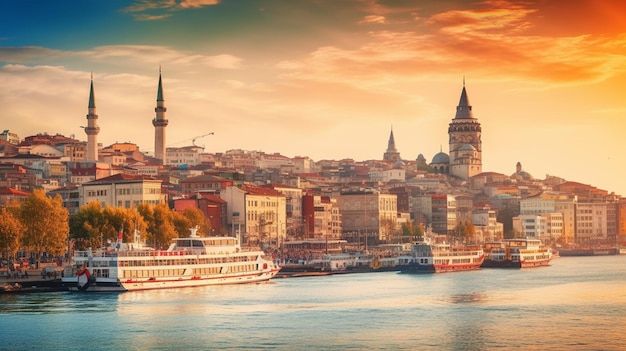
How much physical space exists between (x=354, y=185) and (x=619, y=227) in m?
28.9

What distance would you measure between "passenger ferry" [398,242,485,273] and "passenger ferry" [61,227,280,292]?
14.8 metres

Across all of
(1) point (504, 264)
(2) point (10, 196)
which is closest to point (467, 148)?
(1) point (504, 264)

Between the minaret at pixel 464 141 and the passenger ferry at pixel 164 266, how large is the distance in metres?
88.6

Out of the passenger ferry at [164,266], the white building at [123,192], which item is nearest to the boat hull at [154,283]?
the passenger ferry at [164,266]

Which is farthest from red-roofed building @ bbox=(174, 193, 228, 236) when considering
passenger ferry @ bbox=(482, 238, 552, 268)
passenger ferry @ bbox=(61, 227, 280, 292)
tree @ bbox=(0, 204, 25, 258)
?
tree @ bbox=(0, 204, 25, 258)

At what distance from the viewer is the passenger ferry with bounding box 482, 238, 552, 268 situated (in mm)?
79500

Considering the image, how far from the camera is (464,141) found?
14825cm

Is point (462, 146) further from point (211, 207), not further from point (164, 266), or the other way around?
point (164, 266)

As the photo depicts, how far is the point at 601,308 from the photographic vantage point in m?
45.0

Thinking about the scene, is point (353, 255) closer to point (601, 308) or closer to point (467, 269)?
point (467, 269)

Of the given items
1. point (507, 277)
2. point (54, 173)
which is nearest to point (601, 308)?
point (507, 277)

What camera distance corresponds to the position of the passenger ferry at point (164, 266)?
51094 mm

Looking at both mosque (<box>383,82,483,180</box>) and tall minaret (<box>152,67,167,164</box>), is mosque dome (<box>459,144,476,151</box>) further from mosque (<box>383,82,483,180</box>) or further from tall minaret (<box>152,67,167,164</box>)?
tall minaret (<box>152,67,167,164</box>)

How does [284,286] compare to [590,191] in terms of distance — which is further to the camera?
[590,191]
